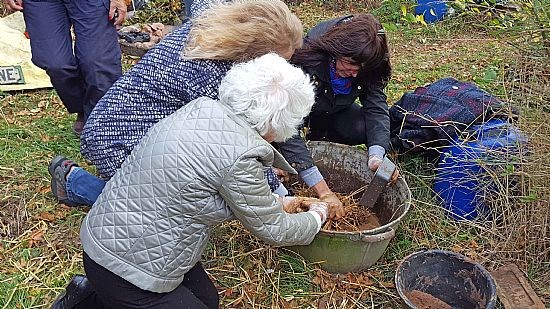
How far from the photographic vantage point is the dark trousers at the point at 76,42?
3.77 m

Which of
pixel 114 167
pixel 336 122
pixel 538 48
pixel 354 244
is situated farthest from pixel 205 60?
pixel 538 48

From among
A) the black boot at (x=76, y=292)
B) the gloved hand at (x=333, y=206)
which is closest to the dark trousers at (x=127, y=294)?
the black boot at (x=76, y=292)

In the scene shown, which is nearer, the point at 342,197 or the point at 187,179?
the point at 187,179

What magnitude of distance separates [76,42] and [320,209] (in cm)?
214

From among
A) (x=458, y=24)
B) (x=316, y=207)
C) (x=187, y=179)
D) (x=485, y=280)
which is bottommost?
(x=458, y=24)

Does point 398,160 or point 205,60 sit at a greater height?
point 205,60

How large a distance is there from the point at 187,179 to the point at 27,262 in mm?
1549

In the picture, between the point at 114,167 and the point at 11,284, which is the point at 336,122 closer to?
the point at 114,167

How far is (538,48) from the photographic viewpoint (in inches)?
120

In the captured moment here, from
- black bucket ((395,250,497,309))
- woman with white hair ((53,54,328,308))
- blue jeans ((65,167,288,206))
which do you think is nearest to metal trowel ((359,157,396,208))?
black bucket ((395,250,497,309))

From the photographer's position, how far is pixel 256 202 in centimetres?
213

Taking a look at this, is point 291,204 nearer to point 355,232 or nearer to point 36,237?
point 355,232

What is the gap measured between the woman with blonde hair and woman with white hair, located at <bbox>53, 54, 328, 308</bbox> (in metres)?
0.37

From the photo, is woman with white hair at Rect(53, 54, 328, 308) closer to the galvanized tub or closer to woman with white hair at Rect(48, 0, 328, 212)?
woman with white hair at Rect(48, 0, 328, 212)
